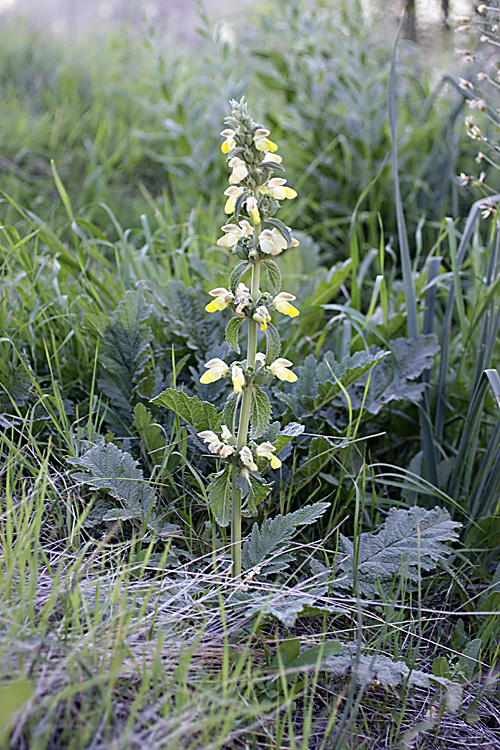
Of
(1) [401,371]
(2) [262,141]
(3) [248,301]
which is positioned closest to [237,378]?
(3) [248,301]

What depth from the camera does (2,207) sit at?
320 centimetres

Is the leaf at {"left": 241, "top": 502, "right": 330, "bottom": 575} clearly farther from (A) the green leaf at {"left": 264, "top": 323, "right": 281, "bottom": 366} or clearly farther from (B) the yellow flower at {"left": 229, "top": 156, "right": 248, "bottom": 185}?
(B) the yellow flower at {"left": 229, "top": 156, "right": 248, "bottom": 185}

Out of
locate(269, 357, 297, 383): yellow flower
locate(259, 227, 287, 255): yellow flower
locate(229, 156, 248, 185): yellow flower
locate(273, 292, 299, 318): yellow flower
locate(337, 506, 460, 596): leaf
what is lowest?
locate(337, 506, 460, 596): leaf

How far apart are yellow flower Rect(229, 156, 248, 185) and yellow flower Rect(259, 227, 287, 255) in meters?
0.12

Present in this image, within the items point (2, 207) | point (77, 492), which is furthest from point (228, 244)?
point (2, 207)

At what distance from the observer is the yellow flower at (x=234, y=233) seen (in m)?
1.34

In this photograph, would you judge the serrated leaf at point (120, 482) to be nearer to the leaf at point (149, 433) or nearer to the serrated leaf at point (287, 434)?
the leaf at point (149, 433)

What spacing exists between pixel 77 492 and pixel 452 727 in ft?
3.57

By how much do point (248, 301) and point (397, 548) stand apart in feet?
2.57

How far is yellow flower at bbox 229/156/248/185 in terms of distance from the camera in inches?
49.7

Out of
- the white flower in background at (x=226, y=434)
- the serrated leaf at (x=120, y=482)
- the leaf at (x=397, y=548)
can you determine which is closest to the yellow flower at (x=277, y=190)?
the white flower in background at (x=226, y=434)

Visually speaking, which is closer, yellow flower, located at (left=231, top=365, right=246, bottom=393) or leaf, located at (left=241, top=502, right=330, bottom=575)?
yellow flower, located at (left=231, top=365, right=246, bottom=393)

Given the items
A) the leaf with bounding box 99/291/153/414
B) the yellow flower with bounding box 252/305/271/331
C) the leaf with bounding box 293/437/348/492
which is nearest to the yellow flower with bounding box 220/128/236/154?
the yellow flower with bounding box 252/305/271/331

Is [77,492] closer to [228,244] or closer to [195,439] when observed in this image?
[195,439]
